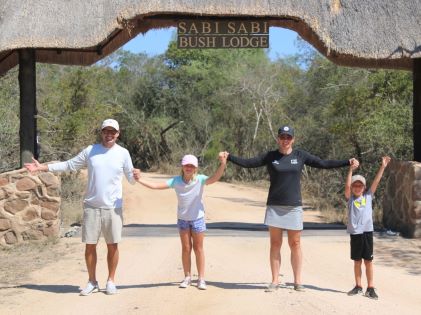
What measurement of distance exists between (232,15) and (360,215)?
4.80 meters

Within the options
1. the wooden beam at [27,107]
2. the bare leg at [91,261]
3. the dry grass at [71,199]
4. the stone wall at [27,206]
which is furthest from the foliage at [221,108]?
the bare leg at [91,261]

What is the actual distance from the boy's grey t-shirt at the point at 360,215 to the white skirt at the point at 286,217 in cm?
55

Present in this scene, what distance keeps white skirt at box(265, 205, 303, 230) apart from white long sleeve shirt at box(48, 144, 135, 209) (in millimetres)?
1485

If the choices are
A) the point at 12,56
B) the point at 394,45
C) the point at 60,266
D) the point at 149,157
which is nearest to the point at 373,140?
the point at 394,45

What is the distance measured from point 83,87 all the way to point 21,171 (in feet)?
33.4

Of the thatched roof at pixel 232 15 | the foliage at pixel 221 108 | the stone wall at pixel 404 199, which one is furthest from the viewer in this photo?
the foliage at pixel 221 108

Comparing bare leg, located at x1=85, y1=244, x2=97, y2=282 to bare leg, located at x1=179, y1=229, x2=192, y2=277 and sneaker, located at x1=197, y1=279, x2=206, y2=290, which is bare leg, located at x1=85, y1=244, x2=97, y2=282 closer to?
bare leg, located at x1=179, y1=229, x2=192, y2=277

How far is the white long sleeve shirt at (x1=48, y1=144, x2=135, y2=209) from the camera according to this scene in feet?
22.2

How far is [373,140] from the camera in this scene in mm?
15672

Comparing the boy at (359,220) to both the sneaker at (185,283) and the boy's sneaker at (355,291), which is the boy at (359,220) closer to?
the boy's sneaker at (355,291)

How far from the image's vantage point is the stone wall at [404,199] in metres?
10.7

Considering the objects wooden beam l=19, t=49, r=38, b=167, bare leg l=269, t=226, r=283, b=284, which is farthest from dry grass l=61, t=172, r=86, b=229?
bare leg l=269, t=226, r=283, b=284

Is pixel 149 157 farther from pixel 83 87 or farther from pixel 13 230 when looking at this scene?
pixel 13 230

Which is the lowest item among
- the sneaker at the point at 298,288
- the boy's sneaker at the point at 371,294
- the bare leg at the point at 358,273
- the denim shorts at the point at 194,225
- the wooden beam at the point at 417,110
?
the boy's sneaker at the point at 371,294
